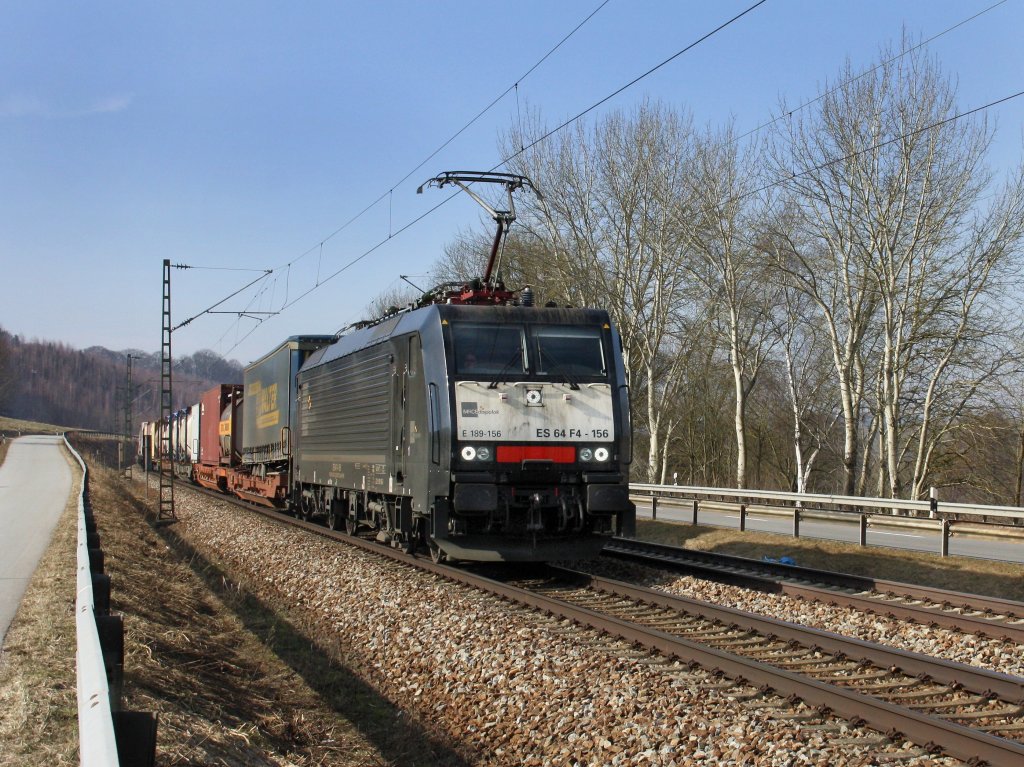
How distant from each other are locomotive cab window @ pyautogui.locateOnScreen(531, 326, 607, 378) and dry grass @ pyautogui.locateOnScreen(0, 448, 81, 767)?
5.90 m

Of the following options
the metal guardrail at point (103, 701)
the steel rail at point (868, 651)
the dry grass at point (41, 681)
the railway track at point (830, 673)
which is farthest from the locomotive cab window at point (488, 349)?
the metal guardrail at point (103, 701)

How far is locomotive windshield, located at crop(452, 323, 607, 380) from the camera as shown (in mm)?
11523

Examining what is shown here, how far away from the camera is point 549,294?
34.4 meters

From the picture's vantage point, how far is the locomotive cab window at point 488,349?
37.6 ft

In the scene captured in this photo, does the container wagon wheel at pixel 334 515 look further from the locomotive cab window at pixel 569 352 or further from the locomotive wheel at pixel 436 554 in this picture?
the locomotive cab window at pixel 569 352

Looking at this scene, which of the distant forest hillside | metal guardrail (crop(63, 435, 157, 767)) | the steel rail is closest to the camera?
metal guardrail (crop(63, 435, 157, 767))

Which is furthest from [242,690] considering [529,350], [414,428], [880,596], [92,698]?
[880,596]

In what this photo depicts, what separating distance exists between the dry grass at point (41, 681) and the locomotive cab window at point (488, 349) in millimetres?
5007

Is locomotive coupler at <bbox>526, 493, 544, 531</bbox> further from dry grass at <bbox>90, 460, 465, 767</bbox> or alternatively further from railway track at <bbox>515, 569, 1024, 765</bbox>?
dry grass at <bbox>90, 460, 465, 767</bbox>

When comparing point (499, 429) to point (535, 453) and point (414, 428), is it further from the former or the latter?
point (414, 428)

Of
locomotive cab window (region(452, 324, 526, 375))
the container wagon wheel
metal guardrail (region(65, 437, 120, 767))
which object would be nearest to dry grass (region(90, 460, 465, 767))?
metal guardrail (region(65, 437, 120, 767))

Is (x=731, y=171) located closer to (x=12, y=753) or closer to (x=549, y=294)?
(x=549, y=294)

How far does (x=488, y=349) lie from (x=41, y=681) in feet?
21.6

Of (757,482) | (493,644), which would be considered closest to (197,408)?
(757,482)
